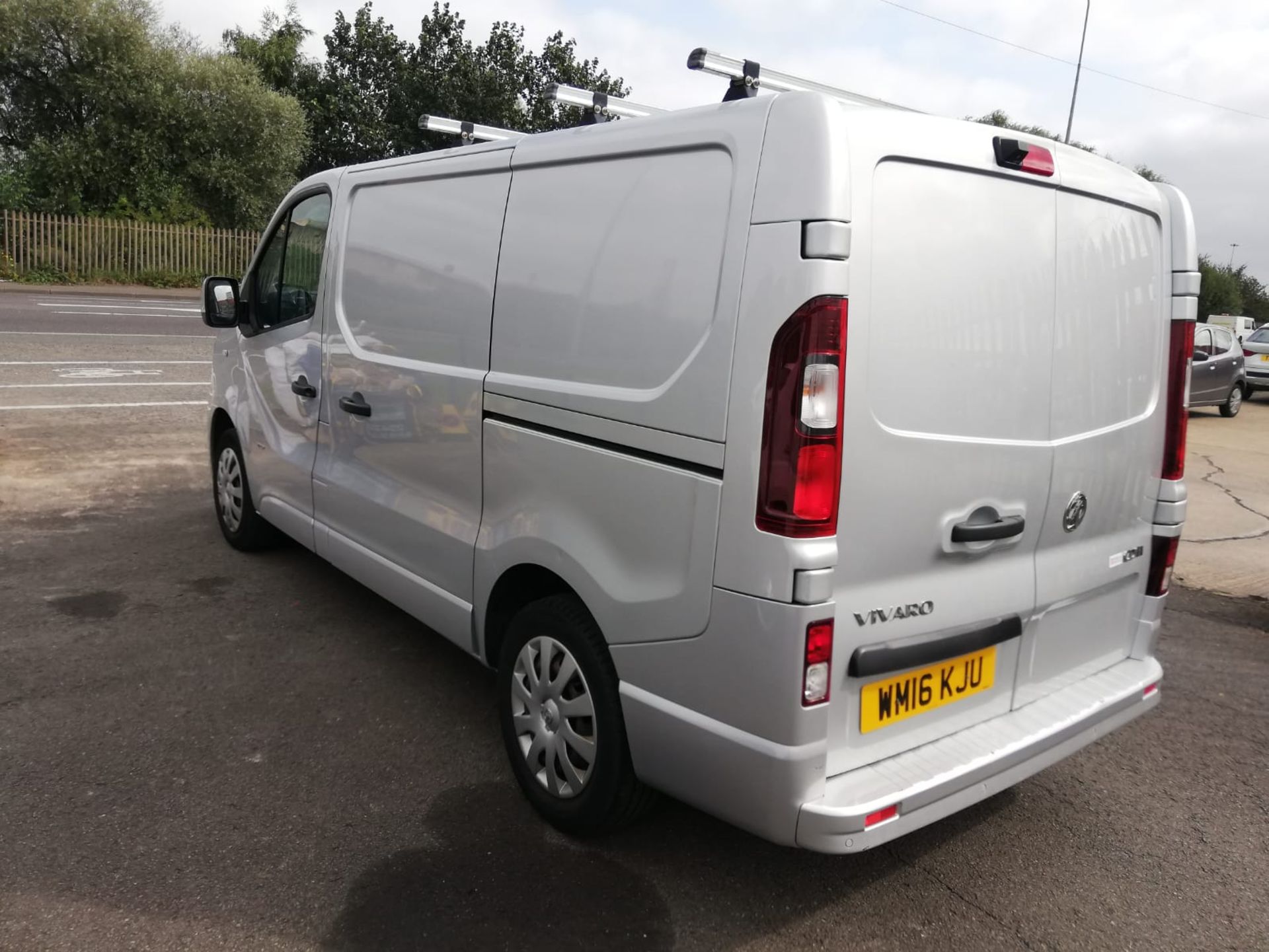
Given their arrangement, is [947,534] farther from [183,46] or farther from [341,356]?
[183,46]

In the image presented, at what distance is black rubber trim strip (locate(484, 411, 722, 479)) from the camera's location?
2.48 metres

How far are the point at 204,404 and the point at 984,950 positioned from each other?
9754mm

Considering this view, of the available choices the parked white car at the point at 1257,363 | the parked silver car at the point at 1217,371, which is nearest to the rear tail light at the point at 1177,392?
the parked silver car at the point at 1217,371

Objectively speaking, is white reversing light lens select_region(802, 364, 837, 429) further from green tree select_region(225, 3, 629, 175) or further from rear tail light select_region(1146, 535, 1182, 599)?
green tree select_region(225, 3, 629, 175)

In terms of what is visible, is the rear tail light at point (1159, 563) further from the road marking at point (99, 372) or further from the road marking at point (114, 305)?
the road marking at point (114, 305)

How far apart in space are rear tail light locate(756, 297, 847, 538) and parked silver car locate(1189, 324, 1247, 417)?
15.4 meters

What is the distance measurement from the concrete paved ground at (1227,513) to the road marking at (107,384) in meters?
10.1

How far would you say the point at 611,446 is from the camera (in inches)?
108

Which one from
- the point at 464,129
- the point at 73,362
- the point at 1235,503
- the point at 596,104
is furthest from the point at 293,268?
the point at 73,362

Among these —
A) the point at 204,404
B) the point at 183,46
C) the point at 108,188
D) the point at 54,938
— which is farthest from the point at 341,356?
the point at 183,46

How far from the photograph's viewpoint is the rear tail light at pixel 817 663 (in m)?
2.33

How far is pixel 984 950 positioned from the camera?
2.64m

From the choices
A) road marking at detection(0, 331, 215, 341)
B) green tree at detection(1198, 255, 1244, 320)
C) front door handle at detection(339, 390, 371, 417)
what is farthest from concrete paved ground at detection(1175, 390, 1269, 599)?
green tree at detection(1198, 255, 1244, 320)

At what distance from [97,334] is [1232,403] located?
60.9ft
